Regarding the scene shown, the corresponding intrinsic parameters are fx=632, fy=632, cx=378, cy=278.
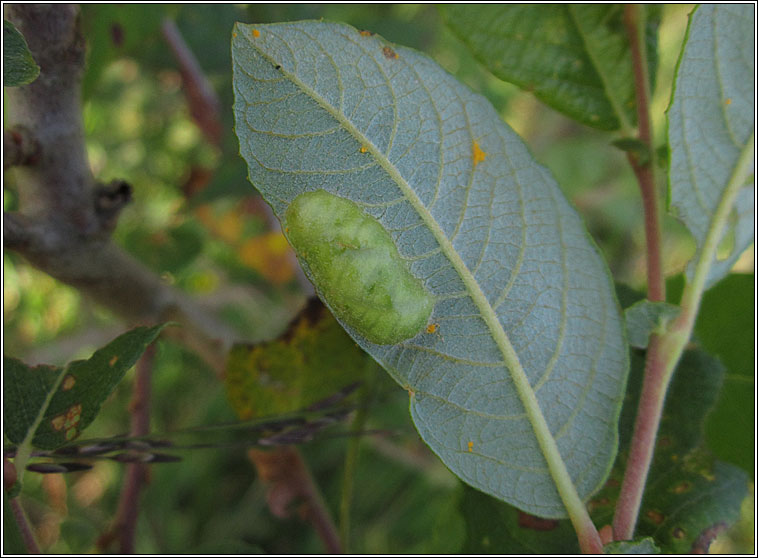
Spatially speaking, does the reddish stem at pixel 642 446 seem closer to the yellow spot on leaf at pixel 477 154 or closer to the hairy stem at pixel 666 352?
the hairy stem at pixel 666 352

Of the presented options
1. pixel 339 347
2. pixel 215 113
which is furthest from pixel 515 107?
pixel 339 347

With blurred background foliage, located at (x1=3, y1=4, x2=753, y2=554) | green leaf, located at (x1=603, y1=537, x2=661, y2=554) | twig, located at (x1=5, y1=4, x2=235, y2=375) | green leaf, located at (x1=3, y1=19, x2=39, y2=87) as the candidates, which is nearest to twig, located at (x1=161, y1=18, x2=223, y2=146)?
blurred background foliage, located at (x1=3, y1=4, x2=753, y2=554)

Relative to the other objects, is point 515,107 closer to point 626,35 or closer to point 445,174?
point 626,35

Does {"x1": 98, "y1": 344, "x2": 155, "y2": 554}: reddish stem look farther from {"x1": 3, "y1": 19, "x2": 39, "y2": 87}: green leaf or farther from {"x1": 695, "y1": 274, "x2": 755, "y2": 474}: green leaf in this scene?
{"x1": 695, "y1": 274, "x2": 755, "y2": 474}: green leaf

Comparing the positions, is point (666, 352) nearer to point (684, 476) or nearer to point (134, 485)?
point (684, 476)

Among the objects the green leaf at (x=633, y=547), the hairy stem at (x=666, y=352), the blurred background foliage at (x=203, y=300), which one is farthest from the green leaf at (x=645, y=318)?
the blurred background foliage at (x=203, y=300)

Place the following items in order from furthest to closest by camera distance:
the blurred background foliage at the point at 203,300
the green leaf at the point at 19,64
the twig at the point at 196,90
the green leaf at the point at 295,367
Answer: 1. the blurred background foliage at the point at 203,300
2. the twig at the point at 196,90
3. the green leaf at the point at 295,367
4. the green leaf at the point at 19,64
